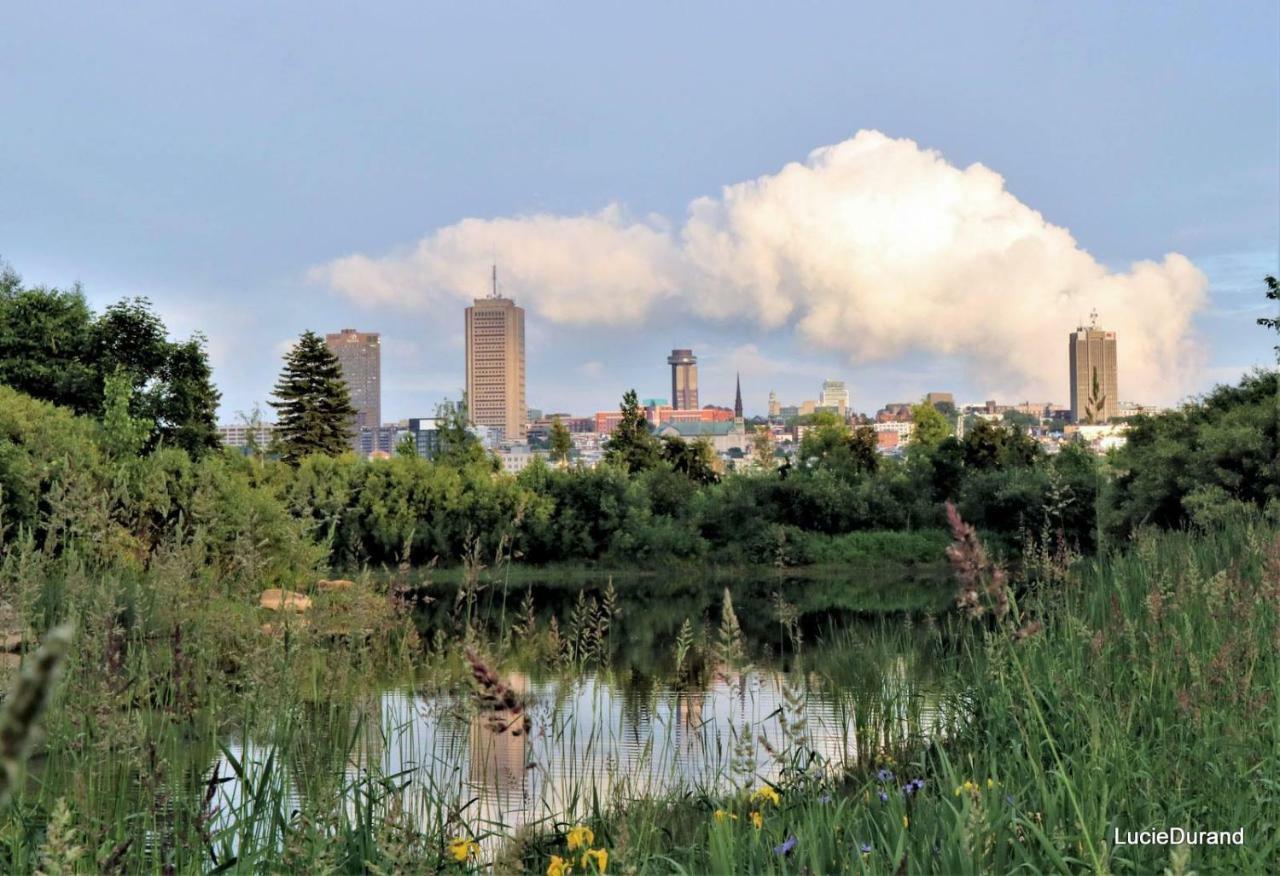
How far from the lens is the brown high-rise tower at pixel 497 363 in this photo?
144375mm

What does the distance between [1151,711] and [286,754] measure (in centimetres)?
239

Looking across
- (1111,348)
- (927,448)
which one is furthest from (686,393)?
(1111,348)

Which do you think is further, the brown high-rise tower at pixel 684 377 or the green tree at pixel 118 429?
the brown high-rise tower at pixel 684 377

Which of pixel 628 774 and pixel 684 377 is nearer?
pixel 628 774

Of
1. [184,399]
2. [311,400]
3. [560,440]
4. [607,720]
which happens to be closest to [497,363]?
[560,440]

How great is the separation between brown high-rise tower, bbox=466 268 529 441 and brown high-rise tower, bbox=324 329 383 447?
114 ft

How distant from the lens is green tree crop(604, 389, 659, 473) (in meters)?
31.2

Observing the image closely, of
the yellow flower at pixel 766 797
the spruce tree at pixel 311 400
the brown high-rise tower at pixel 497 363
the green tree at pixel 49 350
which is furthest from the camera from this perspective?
the brown high-rise tower at pixel 497 363

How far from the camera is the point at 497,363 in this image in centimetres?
14450

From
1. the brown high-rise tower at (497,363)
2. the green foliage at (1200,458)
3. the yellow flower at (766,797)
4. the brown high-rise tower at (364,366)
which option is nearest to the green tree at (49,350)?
the green foliage at (1200,458)

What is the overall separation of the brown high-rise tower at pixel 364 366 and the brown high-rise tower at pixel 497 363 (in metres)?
34.9

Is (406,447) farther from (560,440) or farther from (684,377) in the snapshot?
(684,377)

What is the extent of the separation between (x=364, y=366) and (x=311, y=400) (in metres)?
75.1

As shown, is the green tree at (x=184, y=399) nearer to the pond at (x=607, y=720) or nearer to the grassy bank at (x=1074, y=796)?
the pond at (x=607, y=720)
